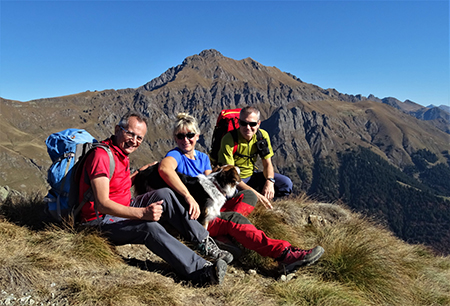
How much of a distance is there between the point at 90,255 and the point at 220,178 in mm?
2463

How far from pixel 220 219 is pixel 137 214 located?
167 cm

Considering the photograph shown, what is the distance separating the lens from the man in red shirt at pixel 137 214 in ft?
14.5

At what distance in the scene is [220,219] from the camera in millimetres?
5547

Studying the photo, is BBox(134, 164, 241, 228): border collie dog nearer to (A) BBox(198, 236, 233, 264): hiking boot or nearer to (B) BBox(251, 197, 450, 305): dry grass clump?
(A) BBox(198, 236, 233, 264): hiking boot

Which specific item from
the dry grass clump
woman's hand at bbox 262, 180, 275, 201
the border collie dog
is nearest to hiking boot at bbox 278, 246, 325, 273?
the dry grass clump

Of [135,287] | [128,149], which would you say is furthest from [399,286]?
[128,149]

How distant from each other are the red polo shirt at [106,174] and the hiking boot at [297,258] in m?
2.94

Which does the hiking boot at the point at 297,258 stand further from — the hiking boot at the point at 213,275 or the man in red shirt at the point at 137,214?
the hiking boot at the point at 213,275

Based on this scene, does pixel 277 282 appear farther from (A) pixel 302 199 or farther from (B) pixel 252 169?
(A) pixel 302 199

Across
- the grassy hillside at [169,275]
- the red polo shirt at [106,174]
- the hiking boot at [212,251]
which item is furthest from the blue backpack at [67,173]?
the hiking boot at [212,251]

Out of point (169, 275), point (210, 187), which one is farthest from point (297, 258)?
point (169, 275)

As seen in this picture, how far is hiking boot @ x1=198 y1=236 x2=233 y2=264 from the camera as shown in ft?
16.9

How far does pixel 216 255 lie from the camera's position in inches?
202

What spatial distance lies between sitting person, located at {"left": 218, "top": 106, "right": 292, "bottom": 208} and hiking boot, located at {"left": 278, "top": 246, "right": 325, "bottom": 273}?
1.58m
